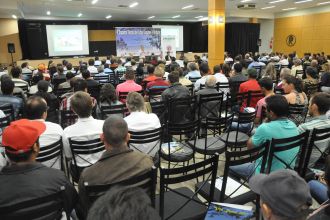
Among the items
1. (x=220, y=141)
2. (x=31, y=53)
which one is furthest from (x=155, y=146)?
(x=31, y=53)

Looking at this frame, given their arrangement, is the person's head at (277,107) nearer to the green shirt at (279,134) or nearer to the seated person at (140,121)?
the green shirt at (279,134)

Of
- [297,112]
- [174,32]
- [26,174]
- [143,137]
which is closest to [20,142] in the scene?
[26,174]

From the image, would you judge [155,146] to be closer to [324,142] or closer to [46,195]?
[46,195]

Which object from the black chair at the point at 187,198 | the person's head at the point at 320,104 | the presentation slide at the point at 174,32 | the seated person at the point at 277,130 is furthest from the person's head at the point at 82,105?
the presentation slide at the point at 174,32

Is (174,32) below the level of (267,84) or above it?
above

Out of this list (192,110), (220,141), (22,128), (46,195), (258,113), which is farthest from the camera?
(192,110)

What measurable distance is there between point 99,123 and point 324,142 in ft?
8.00

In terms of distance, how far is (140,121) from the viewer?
→ 3.15 meters

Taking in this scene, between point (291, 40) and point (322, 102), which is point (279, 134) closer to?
point (322, 102)

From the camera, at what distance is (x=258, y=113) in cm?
414

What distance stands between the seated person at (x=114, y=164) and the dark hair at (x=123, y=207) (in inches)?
38.8

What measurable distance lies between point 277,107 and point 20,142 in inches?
89.7

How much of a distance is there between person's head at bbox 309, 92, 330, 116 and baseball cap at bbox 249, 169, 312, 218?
2.04 m

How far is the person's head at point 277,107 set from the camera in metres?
2.73
